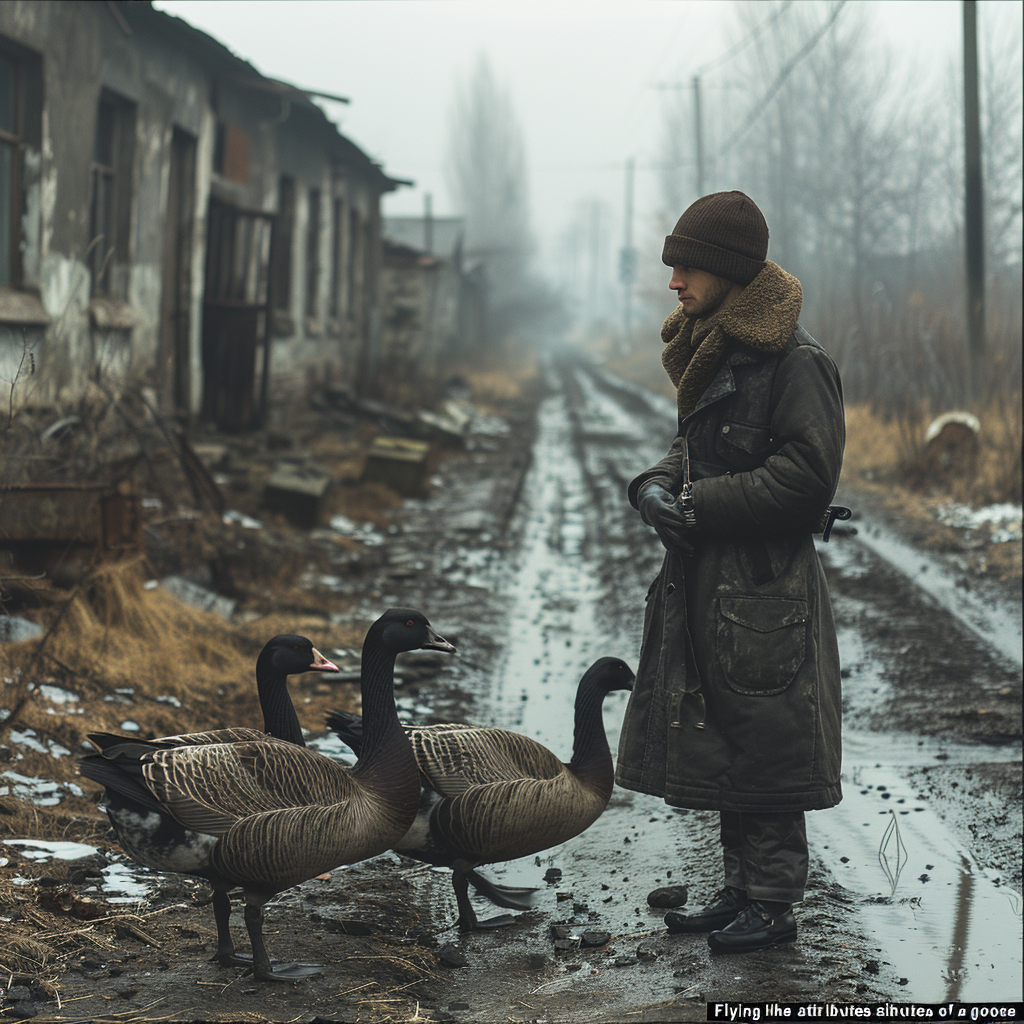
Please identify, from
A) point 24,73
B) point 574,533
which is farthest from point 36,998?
point 574,533

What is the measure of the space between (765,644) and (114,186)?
10420 millimetres

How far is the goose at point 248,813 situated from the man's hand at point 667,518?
1089 millimetres

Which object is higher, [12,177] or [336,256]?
[336,256]

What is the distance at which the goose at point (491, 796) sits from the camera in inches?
140

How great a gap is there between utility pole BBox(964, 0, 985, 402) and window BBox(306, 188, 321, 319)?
35.2ft

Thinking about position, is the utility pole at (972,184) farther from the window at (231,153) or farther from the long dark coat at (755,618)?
the long dark coat at (755,618)

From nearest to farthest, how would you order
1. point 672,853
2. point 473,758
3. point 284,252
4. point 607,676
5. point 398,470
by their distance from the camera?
point 473,758
point 607,676
point 672,853
point 398,470
point 284,252

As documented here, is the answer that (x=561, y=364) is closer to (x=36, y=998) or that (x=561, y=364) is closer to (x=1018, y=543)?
(x=1018, y=543)

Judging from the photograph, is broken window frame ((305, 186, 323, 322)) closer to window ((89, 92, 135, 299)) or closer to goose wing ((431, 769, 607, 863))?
window ((89, 92, 135, 299))

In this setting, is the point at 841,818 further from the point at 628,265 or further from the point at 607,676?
the point at 628,265

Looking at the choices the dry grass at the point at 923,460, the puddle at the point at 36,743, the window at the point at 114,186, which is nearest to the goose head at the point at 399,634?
the puddle at the point at 36,743

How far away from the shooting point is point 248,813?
10.4 ft

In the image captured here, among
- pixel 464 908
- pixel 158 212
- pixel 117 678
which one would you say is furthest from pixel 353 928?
pixel 158 212

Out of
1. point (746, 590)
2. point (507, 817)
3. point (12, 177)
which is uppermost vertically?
point (12, 177)
